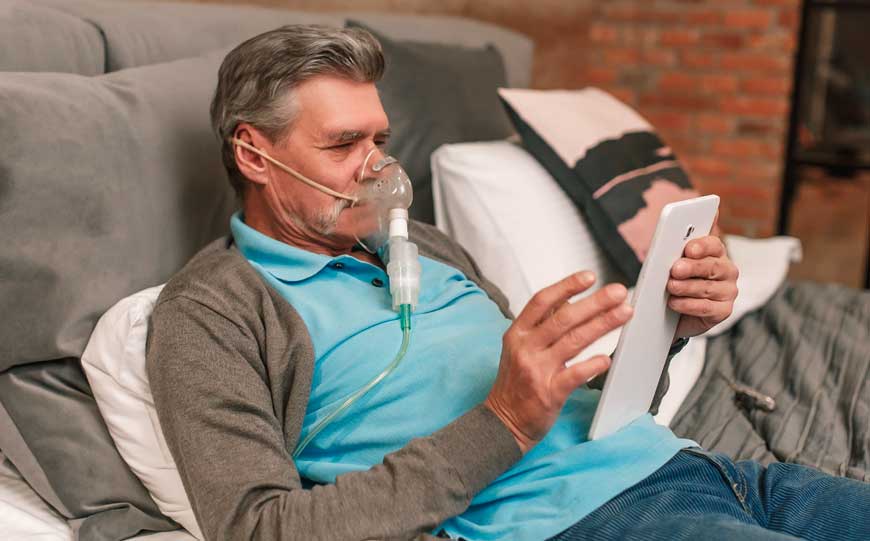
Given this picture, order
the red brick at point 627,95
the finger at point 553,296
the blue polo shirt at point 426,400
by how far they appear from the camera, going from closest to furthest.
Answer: the finger at point 553,296, the blue polo shirt at point 426,400, the red brick at point 627,95

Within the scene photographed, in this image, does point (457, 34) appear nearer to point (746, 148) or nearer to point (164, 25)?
point (164, 25)

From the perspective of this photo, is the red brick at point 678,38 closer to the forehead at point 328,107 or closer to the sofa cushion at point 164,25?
the sofa cushion at point 164,25

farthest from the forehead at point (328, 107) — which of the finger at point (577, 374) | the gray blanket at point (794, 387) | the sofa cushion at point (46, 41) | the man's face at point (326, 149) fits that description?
the gray blanket at point (794, 387)

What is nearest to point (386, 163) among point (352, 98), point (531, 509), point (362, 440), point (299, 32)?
point (352, 98)

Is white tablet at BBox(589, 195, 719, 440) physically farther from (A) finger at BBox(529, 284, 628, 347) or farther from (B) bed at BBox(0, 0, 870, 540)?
(B) bed at BBox(0, 0, 870, 540)

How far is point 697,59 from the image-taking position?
348cm

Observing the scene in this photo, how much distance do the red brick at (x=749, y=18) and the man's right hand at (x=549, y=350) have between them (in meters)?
2.78

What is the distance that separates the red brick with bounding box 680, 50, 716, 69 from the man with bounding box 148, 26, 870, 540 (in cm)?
241

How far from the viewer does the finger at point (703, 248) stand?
106cm

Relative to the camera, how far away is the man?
3.11 ft

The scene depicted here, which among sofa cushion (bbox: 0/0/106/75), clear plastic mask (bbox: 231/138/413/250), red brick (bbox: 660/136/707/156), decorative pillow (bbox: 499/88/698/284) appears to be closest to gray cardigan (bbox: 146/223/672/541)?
clear plastic mask (bbox: 231/138/413/250)

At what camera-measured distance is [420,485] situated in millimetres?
953

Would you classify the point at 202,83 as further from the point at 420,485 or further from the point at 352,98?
the point at 420,485

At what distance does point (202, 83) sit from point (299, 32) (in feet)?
0.86
